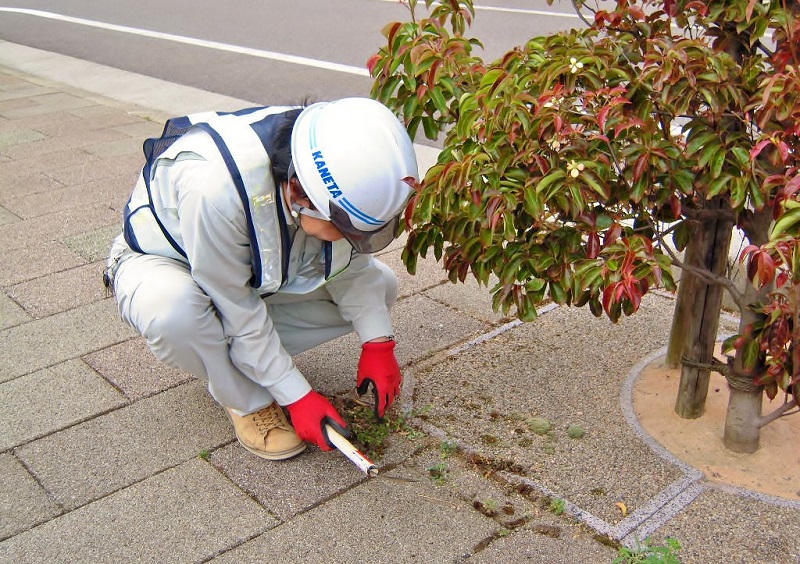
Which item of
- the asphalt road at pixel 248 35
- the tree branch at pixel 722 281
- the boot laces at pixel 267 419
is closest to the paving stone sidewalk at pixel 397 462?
the boot laces at pixel 267 419

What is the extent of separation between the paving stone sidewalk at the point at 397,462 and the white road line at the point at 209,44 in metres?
5.37

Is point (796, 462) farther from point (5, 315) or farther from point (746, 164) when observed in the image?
point (5, 315)

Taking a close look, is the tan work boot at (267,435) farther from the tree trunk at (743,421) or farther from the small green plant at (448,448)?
the tree trunk at (743,421)

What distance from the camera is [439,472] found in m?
2.78

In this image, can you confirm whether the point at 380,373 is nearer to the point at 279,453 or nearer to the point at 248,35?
the point at 279,453

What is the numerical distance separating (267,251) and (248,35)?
8.94 meters

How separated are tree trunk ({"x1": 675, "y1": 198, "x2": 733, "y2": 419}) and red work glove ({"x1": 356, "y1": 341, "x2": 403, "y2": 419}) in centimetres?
96

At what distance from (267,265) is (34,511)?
1.01 m

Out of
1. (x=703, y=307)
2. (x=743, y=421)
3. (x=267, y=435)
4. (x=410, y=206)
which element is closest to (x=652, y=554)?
(x=743, y=421)

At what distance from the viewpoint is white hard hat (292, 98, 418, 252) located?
238 centimetres

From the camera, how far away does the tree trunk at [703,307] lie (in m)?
2.78

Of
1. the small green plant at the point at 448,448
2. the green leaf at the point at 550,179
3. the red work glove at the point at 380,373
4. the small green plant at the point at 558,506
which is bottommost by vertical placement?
the small green plant at the point at 448,448

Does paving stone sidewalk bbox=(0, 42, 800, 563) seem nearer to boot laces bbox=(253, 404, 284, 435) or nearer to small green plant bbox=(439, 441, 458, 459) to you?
small green plant bbox=(439, 441, 458, 459)

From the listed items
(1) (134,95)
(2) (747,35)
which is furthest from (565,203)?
(1) (134,95)
